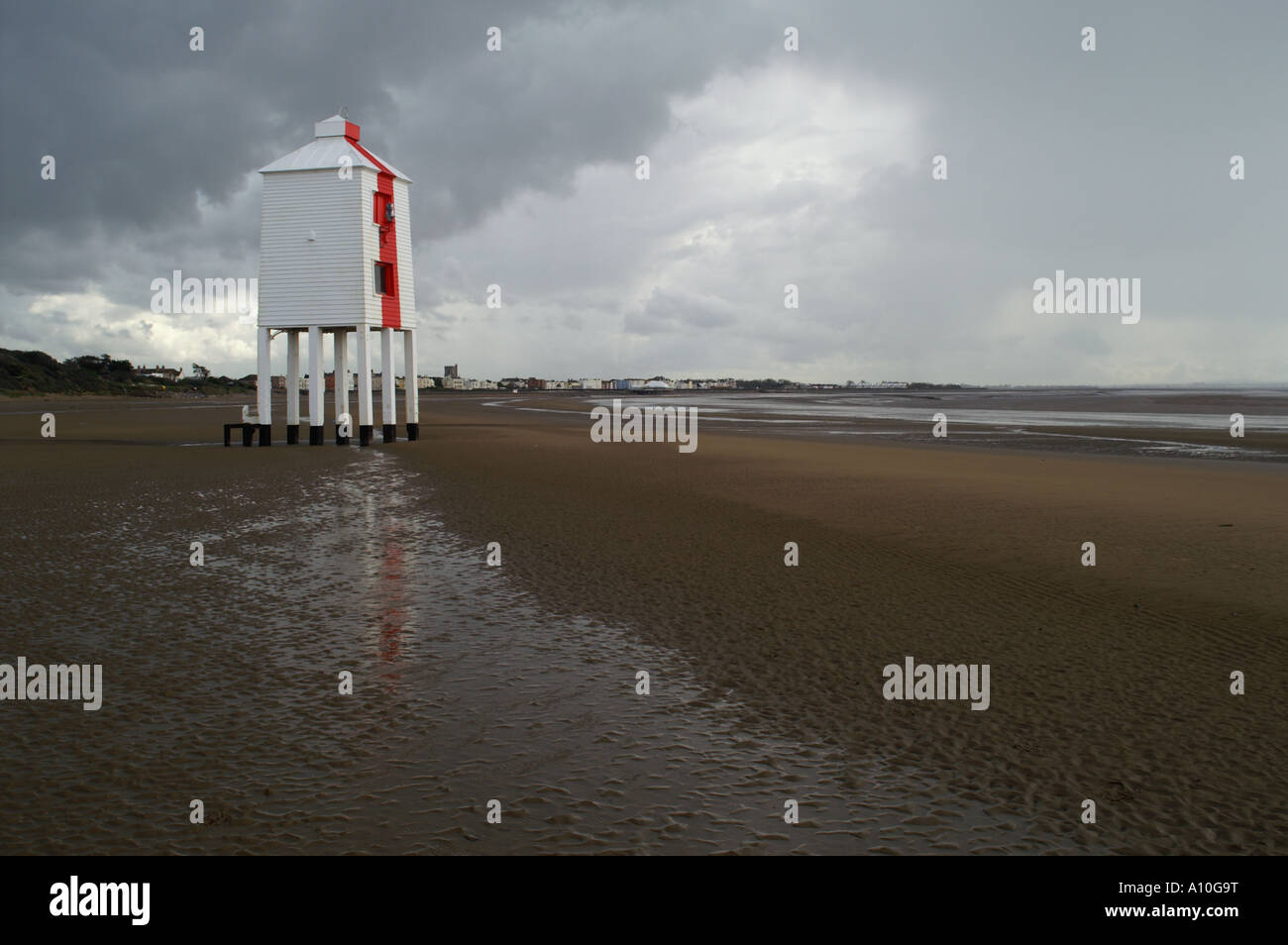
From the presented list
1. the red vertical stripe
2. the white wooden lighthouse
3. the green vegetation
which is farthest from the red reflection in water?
the green vegetation

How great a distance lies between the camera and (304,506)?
662 inches

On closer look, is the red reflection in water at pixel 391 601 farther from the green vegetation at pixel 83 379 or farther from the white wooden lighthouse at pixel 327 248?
the green vegetation at pixel 83 379

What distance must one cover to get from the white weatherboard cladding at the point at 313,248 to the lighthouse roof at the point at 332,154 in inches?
10.4

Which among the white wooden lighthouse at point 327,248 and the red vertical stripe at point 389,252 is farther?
the red vertical stripe at point 389,252

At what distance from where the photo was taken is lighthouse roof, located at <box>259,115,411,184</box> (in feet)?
101

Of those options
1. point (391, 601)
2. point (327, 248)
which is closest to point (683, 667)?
point (391, 601)

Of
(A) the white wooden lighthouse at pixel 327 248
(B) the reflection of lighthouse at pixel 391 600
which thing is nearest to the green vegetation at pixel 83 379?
(A) the white wooden lighthouse at pixel 327 248

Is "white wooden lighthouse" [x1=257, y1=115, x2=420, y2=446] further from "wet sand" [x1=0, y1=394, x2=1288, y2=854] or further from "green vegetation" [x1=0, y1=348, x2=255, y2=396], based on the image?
"green vegetation" [x1=0, y1=348, x2=255, y2=396]

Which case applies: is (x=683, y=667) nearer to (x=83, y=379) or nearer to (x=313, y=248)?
(x=313, y=248)

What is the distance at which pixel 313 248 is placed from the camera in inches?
1223

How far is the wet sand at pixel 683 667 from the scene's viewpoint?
4762 mm
